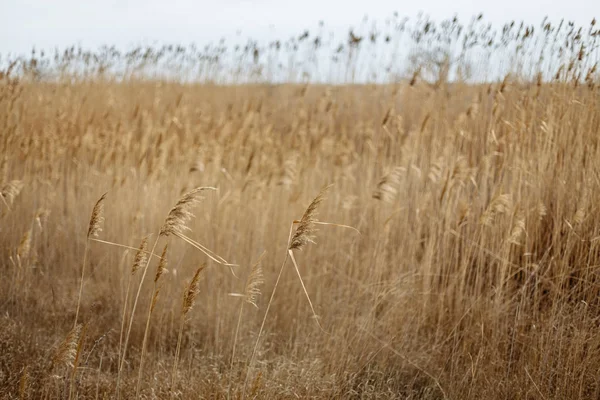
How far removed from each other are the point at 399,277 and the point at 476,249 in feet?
1.82

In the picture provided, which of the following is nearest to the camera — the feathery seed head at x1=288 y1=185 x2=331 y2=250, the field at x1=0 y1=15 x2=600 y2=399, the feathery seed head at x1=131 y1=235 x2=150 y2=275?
the feathery seed head at x1=288 y1=185 x2=331 y2=250

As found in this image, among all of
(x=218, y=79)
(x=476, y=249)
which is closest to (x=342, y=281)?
(x=476, y=249)

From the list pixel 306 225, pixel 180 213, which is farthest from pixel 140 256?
pixel 306 225

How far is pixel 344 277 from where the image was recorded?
13.8 ft

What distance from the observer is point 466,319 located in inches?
134

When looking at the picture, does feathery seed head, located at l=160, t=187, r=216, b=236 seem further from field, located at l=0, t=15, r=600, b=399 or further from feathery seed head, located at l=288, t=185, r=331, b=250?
feathery seed head, located at l=288, t=185, r=331, b=250

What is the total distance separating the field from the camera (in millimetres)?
2670

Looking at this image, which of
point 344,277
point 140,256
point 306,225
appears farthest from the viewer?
point 344,277

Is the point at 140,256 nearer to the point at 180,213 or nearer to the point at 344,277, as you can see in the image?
the point at 180,213

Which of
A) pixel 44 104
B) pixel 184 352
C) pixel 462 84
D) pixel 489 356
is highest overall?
pixel 462 84

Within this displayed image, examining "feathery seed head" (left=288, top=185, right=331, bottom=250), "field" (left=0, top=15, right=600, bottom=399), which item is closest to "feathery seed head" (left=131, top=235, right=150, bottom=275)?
"field" (left=0, top=15, right=600, bottom=399)

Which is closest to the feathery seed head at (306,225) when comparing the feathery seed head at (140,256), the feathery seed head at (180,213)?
the feathery seed head at (180,213)

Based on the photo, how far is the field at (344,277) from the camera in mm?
2670

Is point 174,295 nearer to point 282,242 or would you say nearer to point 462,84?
point 282,242
